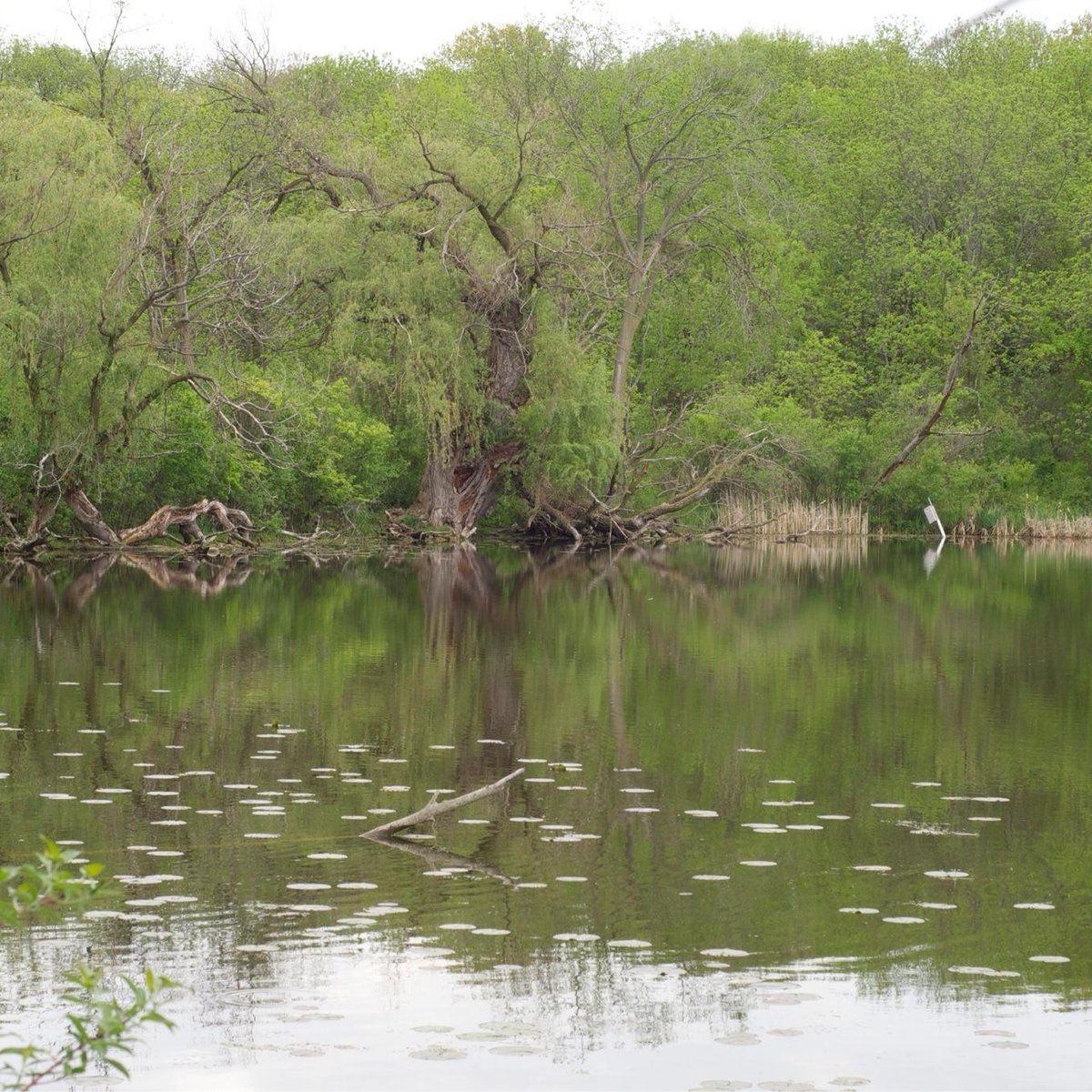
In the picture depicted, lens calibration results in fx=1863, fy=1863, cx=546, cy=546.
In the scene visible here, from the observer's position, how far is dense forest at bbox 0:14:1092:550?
3572 centimetres

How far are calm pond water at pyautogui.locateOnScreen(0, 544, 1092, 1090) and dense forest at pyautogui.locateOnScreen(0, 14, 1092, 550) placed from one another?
50.2ft

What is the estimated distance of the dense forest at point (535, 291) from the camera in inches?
1406

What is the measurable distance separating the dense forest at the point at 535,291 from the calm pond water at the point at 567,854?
15.3 metres

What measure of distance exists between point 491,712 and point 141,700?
2.86 meters

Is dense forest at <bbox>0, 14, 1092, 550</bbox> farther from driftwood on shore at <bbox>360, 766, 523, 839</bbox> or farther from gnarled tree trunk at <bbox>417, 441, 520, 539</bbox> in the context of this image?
driftwood on shore at <bbox>360, 766, 523, 839</bbox>

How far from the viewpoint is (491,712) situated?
49.6ft

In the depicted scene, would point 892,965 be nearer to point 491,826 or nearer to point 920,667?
point 491,826

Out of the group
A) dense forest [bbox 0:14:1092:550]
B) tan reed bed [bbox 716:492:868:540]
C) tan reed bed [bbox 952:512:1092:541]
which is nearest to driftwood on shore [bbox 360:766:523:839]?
dense forest [bbox 0:14:1092:550]

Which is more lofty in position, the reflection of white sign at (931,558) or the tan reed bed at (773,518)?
the tan reed bed at (773,518)

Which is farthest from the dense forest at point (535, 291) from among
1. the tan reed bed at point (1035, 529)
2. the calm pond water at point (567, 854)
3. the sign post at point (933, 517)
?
the calm pond water at point (567, 854)

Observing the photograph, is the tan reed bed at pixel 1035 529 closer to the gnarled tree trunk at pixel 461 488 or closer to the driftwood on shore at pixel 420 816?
the gnarled tree trunk at pixel 461 488

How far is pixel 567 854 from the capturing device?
9398mm

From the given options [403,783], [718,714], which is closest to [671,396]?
[718,714]

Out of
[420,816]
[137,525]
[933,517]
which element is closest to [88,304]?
[137,525]
